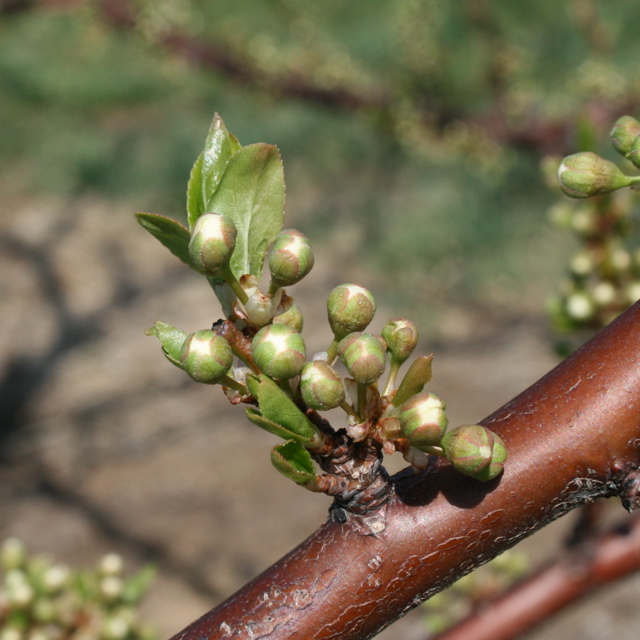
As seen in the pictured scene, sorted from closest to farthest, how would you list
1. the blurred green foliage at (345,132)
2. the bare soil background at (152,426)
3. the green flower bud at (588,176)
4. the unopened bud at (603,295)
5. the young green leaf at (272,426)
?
the young green leaf at (272,426) < the green flower bud at (588,176) < the unopened bud at (603,295) < the bare soil background at (152,426) < the blurred green foliage at (345,132)

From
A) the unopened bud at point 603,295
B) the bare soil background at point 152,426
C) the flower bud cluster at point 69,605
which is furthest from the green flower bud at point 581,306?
the bare soil background at point 152,426

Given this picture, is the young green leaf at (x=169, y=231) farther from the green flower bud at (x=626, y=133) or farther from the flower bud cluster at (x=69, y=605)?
the flower bud cluster at (x=69, y=605)

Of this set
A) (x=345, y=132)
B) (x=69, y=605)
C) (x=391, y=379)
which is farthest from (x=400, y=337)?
(x=345, y=132)

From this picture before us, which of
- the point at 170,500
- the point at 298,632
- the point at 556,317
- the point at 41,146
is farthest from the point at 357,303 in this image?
the point at 41,146

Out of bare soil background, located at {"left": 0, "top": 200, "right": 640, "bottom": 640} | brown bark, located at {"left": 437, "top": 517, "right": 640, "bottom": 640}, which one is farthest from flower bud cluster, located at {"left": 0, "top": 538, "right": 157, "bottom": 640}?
bare soil background, located at {"left": 0, "top": 200, "right": 640, "bottom": 640}

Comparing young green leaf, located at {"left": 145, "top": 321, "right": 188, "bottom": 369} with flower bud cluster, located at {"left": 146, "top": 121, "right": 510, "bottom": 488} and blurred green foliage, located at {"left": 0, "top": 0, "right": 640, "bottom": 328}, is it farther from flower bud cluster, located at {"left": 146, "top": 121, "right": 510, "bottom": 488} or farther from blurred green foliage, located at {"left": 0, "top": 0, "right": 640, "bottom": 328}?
blurred green foliage, located at {"left": 0, "top": 0, "right": 640, "bottom": 328}

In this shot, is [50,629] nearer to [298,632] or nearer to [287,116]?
[298,632]
